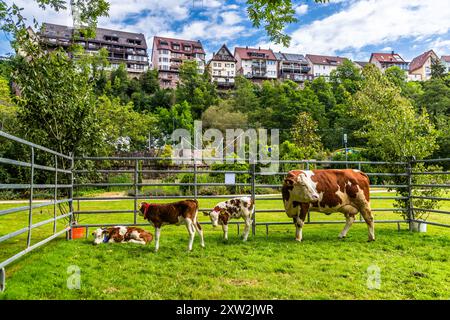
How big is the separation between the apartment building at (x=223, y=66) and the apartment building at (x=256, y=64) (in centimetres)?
163

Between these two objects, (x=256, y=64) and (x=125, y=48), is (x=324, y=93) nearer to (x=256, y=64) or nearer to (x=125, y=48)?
(x=256, y=64)

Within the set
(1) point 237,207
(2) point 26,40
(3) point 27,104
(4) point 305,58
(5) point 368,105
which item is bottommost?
(1) point 237,207

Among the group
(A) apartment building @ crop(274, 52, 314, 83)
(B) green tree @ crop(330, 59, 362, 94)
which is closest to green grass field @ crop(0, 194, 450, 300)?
(B) green tree @ crop(330, 59, 362, 94)

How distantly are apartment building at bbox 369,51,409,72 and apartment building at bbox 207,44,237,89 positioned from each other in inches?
1449

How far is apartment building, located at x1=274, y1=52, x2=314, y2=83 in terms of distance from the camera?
87.8 meters

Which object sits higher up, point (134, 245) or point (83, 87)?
point (83, 87)

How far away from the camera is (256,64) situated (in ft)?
281

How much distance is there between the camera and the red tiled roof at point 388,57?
291 feet

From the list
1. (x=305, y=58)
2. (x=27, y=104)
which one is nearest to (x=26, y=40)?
(x=27, y=104)

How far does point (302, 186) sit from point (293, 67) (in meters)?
89.2

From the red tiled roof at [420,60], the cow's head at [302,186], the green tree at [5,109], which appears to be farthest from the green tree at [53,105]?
the red tiled roof at [420,60]

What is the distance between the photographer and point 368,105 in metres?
26.4
